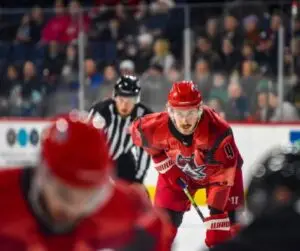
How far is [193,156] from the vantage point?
4.47 m

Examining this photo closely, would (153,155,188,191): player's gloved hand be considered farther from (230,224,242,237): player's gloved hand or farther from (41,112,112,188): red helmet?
(41,112,112,188): red helmet

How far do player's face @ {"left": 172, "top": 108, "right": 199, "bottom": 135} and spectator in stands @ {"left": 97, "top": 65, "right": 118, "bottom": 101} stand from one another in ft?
9.26

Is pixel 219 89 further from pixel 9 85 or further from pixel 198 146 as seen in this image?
pixel 198 146

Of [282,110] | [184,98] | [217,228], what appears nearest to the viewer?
[184,98]

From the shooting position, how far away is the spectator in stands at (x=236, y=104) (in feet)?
22.4

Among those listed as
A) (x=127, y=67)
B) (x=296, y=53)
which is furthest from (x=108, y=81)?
(x=296, y=53)

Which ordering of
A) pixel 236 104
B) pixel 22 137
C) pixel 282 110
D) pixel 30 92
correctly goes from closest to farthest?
pixel 282 110
pixel 236 104
pixel 30 92
pixel 22 137

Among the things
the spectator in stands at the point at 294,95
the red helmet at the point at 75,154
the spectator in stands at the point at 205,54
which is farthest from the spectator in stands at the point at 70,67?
the red helmet at the point at 75,154

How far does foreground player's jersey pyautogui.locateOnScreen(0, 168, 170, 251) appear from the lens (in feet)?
6.54

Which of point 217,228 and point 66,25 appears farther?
point 66,25

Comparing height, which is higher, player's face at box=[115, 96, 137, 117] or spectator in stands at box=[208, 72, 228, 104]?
player's face at box=[115, 96, 137, 117]

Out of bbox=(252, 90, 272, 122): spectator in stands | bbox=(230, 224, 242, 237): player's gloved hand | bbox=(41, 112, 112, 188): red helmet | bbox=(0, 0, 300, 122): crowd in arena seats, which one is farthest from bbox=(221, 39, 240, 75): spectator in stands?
bbox=(41, 112, 112, 188): red helmet

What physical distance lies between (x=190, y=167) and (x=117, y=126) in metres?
1.04

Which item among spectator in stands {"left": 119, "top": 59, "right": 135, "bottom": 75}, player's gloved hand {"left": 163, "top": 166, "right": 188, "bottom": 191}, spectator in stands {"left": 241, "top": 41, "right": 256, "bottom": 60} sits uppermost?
spectator in stands {"left": 241, "top": 41, "right": 256, "bottom": 60}
